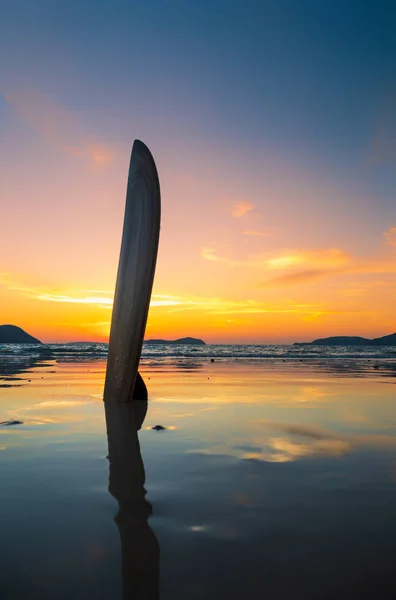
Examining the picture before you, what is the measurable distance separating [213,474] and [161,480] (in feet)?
1.12

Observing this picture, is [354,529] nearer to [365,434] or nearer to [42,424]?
[365,434]

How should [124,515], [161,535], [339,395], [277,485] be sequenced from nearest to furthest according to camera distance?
[161,535] < [124,515] < [277,485] < [339,395]

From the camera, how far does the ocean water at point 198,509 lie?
1.59m

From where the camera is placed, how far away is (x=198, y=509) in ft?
7.38

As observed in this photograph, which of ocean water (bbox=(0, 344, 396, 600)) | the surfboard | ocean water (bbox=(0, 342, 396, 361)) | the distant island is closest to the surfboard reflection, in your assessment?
ocean water (bbox=(0, 344, 396, 600))

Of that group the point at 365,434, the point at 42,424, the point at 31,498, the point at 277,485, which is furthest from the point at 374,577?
the point at 42,424

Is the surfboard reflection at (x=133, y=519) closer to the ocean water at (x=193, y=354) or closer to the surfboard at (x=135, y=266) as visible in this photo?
the surfboard at (x=135, y=266)

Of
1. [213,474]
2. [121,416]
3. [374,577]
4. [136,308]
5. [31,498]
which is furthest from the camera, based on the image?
[136,308]

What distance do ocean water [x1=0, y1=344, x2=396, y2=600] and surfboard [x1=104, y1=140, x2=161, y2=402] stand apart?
4.98 feet

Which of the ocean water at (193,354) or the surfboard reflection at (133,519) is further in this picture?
the ocean water at (193,354)

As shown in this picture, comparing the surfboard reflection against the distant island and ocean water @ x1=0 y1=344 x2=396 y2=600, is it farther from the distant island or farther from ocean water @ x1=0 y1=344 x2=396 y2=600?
the distant island

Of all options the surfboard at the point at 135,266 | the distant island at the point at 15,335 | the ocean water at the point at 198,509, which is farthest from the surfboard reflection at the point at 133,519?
the distant island at the point at 15,335

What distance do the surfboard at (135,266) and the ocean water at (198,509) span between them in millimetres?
1517

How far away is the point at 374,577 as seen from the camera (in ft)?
5.31
